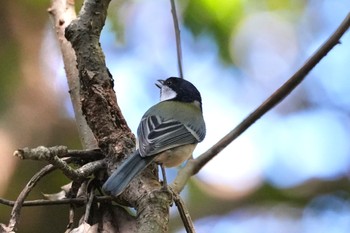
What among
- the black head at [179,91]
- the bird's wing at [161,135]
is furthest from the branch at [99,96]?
the black head at [179,91]

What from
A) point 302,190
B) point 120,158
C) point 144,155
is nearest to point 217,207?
point 302,190

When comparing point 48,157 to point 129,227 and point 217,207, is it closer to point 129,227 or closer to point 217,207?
point 129,227

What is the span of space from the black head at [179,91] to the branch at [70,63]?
88 centimetres

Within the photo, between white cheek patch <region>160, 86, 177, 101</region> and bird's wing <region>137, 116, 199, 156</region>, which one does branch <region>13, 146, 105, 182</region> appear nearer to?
bird's wing <region>137, 116, 199, 156</region>

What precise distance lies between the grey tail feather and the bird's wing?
0.35 meters

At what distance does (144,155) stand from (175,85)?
1267 mm

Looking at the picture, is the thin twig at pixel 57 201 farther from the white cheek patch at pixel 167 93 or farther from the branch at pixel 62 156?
the white cheek patch at pixel 167 93

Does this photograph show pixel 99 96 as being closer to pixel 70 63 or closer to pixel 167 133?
pixel 70 63

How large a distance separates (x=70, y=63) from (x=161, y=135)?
48 cm

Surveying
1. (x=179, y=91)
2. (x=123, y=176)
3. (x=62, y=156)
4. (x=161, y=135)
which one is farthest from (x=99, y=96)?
(x=179, y=91)

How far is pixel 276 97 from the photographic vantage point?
132 cm

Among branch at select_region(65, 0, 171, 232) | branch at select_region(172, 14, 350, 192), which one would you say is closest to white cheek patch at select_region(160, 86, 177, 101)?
branch at select_region(65, 0, 171, 232)

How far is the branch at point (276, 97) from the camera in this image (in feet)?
4.34

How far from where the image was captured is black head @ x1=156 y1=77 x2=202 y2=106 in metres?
3.29
